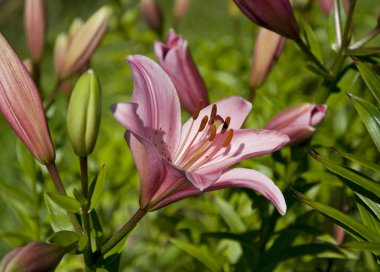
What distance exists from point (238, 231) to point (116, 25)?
78 cm

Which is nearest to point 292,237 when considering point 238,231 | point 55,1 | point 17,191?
point 238,231

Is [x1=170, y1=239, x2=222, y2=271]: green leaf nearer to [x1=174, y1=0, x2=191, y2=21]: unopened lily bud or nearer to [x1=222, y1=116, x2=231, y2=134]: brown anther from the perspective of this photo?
[x1=222, y1=116, x2=231, y2=134]: brown anther

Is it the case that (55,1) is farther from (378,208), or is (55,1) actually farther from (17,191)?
(378,208)

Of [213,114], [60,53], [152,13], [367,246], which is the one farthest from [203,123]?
[152,13]

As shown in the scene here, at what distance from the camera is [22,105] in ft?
2.25

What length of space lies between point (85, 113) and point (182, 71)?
0.23m

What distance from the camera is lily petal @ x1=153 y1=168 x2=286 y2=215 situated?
629 millimetres

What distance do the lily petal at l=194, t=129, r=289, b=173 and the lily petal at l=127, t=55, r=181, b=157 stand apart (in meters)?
0.05

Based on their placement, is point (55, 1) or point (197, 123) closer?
point (197, 123)

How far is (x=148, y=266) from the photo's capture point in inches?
62.7

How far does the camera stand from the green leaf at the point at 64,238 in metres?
0.62

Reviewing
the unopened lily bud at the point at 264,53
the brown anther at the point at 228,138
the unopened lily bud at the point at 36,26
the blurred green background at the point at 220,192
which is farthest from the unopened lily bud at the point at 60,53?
the brown anther at the point at 228,138

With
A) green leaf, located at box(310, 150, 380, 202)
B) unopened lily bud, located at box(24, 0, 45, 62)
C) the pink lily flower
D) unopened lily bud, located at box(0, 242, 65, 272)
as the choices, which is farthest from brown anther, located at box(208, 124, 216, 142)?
unopened lily bud, located at box(24, 0, 45, 62)

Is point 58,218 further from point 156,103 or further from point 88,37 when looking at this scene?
point 88,37
